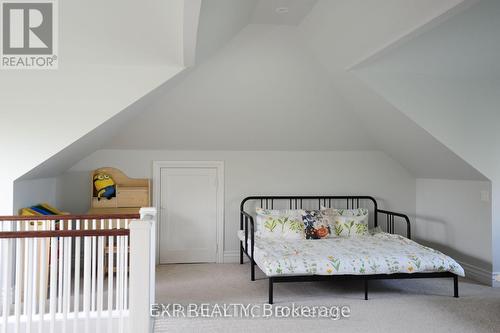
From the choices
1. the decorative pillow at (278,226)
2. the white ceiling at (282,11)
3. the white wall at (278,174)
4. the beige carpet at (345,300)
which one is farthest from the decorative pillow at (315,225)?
the white ceiling at (282,11)

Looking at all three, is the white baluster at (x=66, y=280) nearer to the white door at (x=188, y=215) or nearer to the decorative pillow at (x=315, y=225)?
the white door at (x=188, y=215)

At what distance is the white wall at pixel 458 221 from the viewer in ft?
15.0

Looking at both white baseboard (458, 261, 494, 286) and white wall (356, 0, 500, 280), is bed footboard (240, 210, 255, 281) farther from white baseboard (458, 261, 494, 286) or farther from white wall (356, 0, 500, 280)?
white baseboard (458, 261, 494, 286)

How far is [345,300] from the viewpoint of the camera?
3.91 meters

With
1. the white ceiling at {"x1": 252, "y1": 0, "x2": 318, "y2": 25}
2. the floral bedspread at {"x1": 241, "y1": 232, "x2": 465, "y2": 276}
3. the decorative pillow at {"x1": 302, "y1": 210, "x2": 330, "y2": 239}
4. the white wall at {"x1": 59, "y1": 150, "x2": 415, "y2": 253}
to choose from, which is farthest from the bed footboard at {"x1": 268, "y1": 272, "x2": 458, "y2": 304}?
the white ceiling at {"x1": 252, "y1": 0, "x2": 318, "y2": 25}

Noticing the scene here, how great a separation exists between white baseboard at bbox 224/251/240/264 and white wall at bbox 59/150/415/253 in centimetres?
4

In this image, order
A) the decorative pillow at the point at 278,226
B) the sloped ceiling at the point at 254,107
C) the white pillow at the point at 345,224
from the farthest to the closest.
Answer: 1. the white pillow at the point at 345,224
2. the decorative pillow at the point at 278,226
3. the sloped ceiling at the point at 254,107

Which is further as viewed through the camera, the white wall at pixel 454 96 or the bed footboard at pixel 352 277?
the white wall at pixel 454 96

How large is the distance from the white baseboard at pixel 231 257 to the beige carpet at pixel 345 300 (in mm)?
332

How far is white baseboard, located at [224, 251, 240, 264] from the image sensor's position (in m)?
5.48

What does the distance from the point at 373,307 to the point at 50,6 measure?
3625 millimetres

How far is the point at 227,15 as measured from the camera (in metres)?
3.30

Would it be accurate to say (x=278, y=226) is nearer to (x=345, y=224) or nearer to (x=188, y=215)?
(x=345, y=224)

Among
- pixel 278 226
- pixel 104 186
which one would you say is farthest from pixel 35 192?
pixel 278 226
